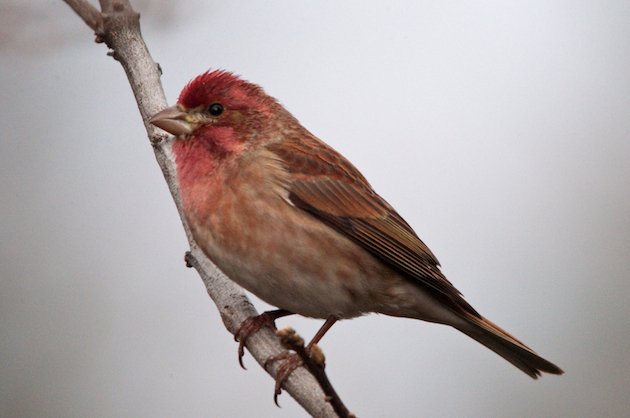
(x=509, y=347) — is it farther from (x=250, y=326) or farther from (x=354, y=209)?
(x=250, y=326)

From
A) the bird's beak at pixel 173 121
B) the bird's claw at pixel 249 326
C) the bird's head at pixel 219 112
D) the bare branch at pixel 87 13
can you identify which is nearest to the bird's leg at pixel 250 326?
the bird's claw at pixel 249 326

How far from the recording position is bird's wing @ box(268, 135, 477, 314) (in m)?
5.61

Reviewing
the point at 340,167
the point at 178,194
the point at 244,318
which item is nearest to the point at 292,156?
the point at 340,167

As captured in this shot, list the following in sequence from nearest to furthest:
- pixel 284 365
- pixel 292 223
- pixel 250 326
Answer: pixel 284 365 → pixel 250 326 → pixel 292 223

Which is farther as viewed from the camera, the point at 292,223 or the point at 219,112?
the point at 219,112

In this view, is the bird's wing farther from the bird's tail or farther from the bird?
the bird's tail

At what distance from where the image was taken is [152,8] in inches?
231

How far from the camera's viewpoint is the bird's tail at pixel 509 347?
566cm

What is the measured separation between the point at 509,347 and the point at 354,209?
1.33 metres

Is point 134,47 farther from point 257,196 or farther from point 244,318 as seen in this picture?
point 244,318

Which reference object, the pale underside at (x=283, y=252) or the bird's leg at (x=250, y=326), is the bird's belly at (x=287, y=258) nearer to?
the pale underside at (x=283, y=252)

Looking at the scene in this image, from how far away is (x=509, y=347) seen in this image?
18.9 feet

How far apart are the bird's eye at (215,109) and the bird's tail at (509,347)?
2043 millimetres

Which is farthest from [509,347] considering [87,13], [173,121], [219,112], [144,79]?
[87,13]
